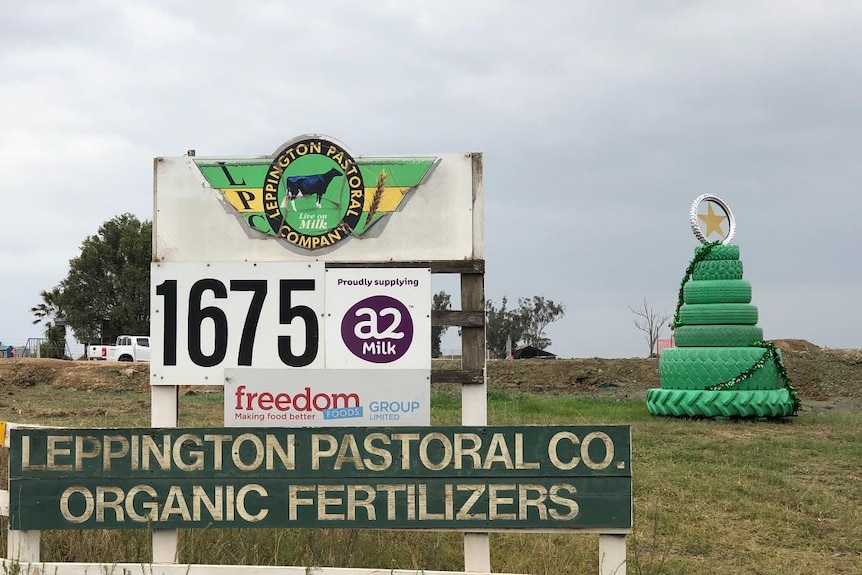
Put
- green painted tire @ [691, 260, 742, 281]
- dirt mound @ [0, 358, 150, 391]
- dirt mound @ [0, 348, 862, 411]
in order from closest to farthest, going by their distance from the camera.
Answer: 1. green painted tire @ [691, 260, 742, 281]
2. dirt mound @ [0, 348, 862, 411]
3. dirt mound @ [0, 358, 150, 391]

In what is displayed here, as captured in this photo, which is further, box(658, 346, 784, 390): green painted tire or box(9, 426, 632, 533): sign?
box(658, 346, 784, 390): green painted tire

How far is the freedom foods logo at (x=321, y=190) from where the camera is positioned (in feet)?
17.9

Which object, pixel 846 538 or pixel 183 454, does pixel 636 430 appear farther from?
pixel 183 454

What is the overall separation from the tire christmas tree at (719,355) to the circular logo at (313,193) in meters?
12.4

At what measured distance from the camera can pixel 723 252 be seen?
55.2ft

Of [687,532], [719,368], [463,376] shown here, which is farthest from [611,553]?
[719,368]

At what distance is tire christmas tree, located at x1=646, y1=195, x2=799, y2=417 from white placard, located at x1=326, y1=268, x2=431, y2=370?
477 inches

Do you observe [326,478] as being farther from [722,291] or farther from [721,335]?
[722,291]

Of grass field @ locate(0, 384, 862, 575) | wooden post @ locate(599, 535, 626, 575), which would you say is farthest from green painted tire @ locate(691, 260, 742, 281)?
wooden post @ locate(599, 535, 626, 575)

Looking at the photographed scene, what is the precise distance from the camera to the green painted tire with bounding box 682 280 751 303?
16.5 m

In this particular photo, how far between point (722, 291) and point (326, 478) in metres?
13.2

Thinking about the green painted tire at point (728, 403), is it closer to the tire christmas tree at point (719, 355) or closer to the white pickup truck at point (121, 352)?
the tire christmas tree at point (719, 355)

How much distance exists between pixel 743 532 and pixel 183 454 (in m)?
5.04

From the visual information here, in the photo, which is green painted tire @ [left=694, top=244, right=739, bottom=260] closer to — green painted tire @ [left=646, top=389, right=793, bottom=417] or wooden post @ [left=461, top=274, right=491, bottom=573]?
green painted tire @ [left=646, top=389, right=793, bottom=417]
